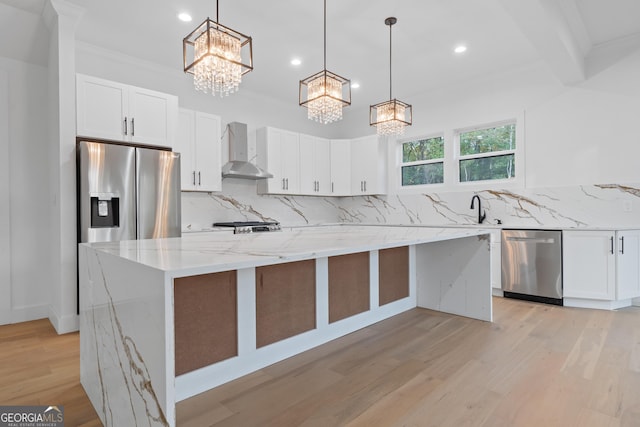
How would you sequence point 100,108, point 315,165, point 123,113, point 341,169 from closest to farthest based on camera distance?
point 100,108 < point 123,113 < point 315,165 < point 341,169

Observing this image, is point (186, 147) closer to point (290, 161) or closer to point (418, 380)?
point (290, 161)

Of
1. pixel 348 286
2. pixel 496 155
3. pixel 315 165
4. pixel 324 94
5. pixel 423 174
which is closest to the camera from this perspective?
pixel 324 94

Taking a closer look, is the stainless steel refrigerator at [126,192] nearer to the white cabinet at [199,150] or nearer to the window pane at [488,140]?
the white cabinet at [199,150]

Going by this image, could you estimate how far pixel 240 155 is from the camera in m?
4.64

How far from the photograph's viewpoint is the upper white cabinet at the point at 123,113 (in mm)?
2980

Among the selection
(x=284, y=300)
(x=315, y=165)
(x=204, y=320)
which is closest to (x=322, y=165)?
(x=315, y=165)

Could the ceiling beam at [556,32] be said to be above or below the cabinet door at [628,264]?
above

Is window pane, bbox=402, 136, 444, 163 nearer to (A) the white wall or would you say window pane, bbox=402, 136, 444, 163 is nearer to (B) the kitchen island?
(B) the kitchen island

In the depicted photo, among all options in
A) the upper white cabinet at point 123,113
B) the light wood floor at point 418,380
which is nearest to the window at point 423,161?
the light wood floor at point 418,380

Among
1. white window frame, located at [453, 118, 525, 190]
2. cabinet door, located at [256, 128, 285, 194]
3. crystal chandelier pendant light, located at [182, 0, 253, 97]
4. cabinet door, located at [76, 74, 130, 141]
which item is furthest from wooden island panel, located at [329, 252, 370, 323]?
white window frame, located at [453, 118, 525, 190]

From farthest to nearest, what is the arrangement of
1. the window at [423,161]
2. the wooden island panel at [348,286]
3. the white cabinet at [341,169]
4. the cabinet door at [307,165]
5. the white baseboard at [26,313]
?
the white cabinet at [341,169], the cabinet door at [307,165], the window at [423,161], the white baseboard at [26,313], the wooden island panel at [348,286]

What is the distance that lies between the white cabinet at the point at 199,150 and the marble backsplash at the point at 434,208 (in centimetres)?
36

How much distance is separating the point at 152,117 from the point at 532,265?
4168 mm

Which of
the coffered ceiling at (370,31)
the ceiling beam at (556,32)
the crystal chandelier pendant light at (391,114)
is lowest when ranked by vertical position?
the crystal chandelier pendant light at (391,114)
